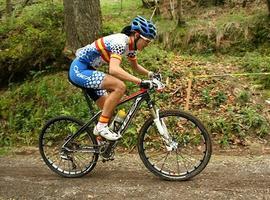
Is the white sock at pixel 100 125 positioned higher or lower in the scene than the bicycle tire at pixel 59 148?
higher

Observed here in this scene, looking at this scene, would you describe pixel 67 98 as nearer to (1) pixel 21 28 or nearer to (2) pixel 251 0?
(1) pixel 21 28

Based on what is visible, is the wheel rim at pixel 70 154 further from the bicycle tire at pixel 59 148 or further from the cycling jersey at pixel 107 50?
the cycling jersey at pixel 107 50

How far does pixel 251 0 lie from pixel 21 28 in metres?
7.60

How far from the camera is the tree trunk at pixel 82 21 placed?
27.9 ft

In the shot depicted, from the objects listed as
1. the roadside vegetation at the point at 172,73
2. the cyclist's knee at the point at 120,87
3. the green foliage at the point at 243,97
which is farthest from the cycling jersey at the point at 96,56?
the green foliage at the point at 243,97

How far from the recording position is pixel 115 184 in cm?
560

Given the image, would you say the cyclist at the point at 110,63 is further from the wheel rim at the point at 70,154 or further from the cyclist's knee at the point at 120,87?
the wheel rim at the point at 70,154

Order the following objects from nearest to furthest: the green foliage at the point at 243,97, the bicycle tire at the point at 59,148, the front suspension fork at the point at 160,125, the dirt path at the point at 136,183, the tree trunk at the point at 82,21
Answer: the dirt path at the point at 136,183, the front suspension fork at the point at 160,125, the bicycle tire at the point at 59,148, the green foliage at the point at 243,97, the tree trunk at the point at 82,21

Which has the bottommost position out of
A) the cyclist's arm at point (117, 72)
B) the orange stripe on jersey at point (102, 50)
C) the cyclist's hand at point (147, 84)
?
the cyclist's hand at point (147, 84)

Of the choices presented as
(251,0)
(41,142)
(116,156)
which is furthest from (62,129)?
(251,0)

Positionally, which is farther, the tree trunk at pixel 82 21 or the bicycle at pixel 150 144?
the tree trunk at pixel 82 21

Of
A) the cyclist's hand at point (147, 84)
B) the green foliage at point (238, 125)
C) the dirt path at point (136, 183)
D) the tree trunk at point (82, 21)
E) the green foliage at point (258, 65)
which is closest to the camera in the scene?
the dirt path at point (136, 183)

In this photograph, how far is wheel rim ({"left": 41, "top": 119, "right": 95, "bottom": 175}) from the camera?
6.03m

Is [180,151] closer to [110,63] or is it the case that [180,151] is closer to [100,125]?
[100,125]
